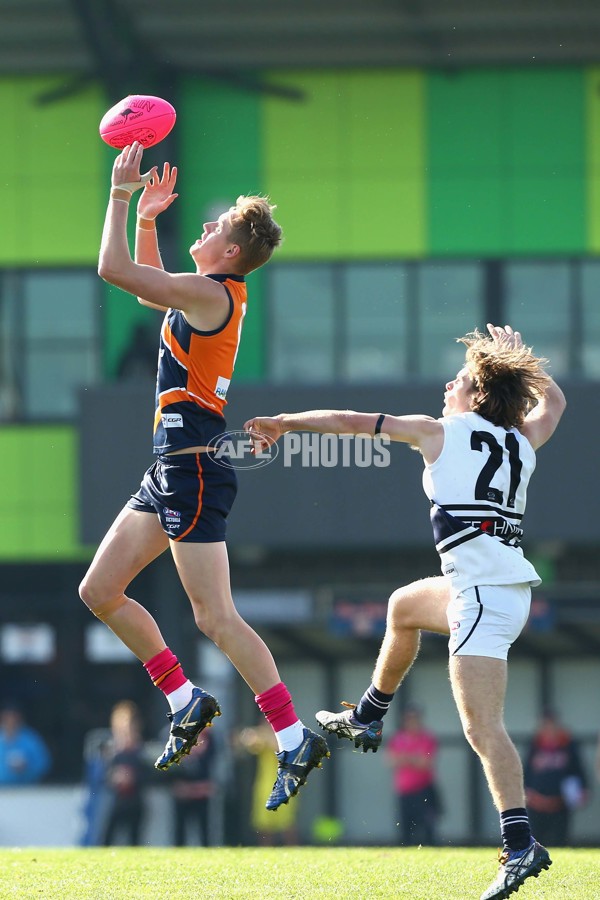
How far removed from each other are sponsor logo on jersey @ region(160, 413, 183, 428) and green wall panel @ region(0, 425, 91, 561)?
1316 cm

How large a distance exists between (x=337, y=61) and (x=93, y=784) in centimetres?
1023

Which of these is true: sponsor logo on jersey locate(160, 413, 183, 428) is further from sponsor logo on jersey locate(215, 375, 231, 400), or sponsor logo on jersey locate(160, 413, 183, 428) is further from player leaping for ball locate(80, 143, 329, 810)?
sponsor logo on jersey locate(215, 375, 231, 400)

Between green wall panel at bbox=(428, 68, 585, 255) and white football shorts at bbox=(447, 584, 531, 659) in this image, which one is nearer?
white football shorts at bbox=(447, 584, 531, 659)

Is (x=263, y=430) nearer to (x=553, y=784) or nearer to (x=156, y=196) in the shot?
(x=156, y=196)

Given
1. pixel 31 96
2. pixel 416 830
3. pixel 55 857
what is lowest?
pixel 416 830

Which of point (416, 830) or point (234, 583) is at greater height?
point (234, 583)

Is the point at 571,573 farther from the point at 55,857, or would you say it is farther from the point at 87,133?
the point at 55,857

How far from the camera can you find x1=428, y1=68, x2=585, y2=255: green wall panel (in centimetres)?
1983

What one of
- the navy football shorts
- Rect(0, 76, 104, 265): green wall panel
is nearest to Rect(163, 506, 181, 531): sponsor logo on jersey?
the navy football shorts

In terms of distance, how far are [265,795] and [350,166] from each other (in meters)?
8.60

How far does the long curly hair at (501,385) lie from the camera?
631 centimetres

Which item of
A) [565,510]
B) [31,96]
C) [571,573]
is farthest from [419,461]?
[31,96]

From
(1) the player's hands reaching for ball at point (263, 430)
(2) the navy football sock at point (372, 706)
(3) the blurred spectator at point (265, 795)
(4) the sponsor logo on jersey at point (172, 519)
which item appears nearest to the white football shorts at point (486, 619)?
(2) the navy football sock at point (372, 706)

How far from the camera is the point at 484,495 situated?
620 cm
